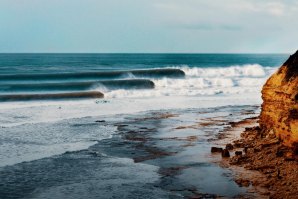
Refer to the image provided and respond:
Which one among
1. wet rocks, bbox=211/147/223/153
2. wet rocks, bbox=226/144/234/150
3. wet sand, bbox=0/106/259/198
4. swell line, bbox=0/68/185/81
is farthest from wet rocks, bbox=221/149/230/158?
swell line, bbox=0/68/185/81

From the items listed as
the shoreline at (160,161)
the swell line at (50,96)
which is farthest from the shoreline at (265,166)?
the swell line at (50,96)

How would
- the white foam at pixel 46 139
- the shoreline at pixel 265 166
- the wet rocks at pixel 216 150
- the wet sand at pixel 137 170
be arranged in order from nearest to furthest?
the shoreline at pixel 265 166 → the wet sand at pixel 137 170 → the white foam at pixel 46 139 → the wet rocks at pixel 216 150

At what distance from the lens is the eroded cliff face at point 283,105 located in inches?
498

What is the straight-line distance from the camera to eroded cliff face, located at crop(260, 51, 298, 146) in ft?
41.5

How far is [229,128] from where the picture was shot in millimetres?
19375

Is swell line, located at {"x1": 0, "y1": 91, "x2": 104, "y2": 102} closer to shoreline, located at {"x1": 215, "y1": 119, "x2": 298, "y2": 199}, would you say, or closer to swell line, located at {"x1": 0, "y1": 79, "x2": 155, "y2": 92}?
swell line, located at {"x1": 0, "y1": 79, "x2": 155, "y2": 92}

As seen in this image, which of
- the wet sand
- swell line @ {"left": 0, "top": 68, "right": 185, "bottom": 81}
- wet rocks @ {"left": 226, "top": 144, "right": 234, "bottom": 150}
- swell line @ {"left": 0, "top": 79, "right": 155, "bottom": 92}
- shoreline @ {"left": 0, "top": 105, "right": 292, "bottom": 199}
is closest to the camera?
the wet sand

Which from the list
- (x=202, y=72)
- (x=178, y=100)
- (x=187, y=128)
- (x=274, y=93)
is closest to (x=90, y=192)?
(x=274, y=93)

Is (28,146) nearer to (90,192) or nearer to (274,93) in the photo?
(90,192)

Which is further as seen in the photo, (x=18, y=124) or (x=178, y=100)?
(x=178, y=100)

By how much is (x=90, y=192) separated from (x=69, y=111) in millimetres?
15615

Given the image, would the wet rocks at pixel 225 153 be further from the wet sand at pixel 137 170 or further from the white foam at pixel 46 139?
the white foam at pixel 46 139

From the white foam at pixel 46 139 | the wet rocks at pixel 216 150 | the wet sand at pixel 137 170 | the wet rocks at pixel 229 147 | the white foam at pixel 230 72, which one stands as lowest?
the white foam at pixel 46 139

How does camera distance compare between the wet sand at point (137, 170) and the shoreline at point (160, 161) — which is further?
the shoreline at point (160, 161)
